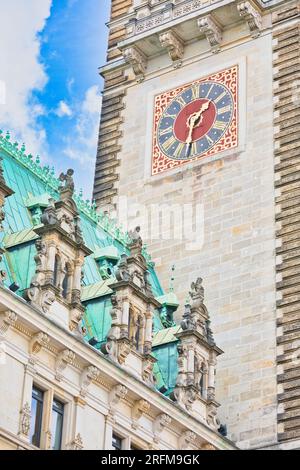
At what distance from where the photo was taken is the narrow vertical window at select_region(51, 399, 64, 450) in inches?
1217

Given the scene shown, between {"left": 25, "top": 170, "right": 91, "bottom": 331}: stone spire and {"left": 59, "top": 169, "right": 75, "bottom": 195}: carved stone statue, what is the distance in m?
0.04

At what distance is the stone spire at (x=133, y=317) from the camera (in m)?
33.4

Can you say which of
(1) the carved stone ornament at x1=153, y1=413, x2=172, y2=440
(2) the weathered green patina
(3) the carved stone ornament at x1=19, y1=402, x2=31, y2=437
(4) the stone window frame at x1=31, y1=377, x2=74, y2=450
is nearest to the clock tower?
(2) the weathered green patina

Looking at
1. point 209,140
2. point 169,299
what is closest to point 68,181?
point 169,299

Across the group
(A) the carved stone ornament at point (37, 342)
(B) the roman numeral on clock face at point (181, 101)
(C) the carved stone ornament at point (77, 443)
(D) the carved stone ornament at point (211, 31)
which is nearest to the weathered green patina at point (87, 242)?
(A) the carved stone ornament at point (37, 342)

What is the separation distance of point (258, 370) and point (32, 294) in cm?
848

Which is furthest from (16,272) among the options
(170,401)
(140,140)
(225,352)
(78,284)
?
(140,140)

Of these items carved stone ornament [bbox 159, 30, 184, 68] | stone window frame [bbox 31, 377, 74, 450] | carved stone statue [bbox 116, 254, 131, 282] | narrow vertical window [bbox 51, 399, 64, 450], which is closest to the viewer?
stone window frame [bbox 31, 377, 74, 450]

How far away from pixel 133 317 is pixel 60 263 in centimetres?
268

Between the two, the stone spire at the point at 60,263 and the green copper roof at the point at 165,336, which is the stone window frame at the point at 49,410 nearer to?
the stone spire at the point at 60,263

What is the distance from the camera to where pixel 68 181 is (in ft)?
115

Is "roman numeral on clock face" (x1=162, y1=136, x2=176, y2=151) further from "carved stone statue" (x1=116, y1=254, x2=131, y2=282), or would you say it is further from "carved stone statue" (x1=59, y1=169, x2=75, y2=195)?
"carved stone statue" (x1=116, y1=254, x2=131, y2=282)

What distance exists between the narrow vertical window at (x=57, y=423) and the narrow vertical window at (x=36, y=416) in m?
0.39

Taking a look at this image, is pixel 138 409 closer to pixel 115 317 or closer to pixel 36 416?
pixel 115 317
